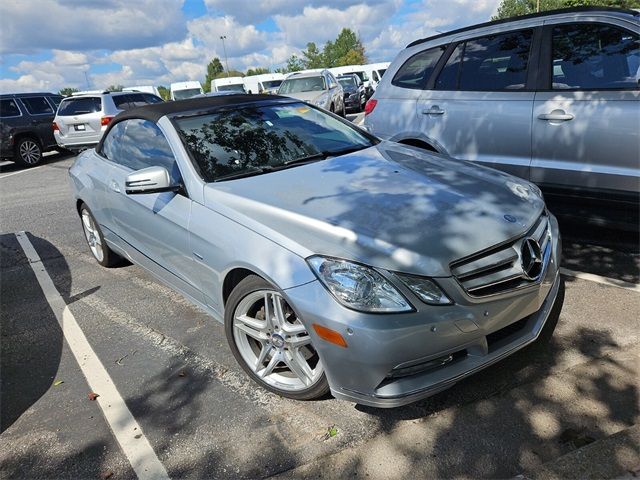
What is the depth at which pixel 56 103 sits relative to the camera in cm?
1528

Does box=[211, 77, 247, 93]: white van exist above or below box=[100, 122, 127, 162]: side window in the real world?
below

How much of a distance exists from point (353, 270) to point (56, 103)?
15980 millimetres

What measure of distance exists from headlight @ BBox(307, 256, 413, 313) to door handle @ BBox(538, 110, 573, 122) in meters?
2.65

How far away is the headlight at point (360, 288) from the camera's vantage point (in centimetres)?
224

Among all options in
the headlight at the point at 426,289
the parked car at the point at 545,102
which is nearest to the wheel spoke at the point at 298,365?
the headlight at the point at 426,289

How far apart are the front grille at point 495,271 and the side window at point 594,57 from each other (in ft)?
6.84

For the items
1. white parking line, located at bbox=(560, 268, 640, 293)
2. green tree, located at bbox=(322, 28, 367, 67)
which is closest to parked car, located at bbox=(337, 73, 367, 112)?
white parking line, located at bbox=(560, 268, 640, 293)

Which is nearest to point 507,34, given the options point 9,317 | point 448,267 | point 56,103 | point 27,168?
point 448,267

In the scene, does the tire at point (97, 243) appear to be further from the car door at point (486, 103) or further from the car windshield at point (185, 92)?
the car windshield at point (185, 92)

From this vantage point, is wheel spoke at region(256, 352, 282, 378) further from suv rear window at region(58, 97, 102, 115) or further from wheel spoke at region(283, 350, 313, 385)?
suv rear window at region(58, 97, 102, 115)

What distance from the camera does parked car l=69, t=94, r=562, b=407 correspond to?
2277 millimetres

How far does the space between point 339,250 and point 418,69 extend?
3555mm

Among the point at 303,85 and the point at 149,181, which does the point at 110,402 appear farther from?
the point at 303,85

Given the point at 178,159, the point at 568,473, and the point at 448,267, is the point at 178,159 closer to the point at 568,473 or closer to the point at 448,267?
the point at 448,267
